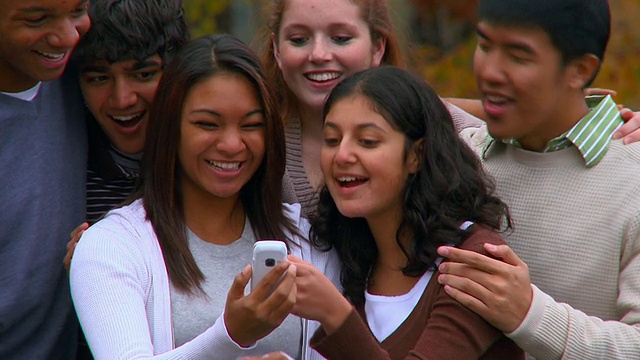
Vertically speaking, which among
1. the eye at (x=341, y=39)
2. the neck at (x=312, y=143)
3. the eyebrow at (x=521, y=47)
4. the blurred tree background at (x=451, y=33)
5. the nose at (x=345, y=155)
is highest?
the eyebrow at (x=521, y=47)

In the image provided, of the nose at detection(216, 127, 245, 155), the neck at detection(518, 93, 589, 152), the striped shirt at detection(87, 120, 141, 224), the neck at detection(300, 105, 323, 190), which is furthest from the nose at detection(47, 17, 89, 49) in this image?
the neck at detection(518, 93, 589, 152)

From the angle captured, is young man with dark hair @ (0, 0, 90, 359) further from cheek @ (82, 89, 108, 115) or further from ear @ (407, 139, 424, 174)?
ear @ (407, 139, 424, 174)

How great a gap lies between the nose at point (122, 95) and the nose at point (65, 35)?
0.24 meters

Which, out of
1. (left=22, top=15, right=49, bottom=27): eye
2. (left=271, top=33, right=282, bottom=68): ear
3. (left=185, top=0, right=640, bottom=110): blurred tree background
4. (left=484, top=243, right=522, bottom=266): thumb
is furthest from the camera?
(left=185, top=0, right=640, bottom=110): blurred tree background

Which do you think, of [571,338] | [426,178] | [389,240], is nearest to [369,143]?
[426,178]

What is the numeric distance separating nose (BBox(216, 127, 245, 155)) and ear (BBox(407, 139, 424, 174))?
559mm

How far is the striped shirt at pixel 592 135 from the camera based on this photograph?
360cm

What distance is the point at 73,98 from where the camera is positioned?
404cm

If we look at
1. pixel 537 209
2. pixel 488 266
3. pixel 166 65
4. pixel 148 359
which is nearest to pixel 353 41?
pixel 166 65

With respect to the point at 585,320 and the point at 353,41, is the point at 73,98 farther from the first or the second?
the point at 585,320

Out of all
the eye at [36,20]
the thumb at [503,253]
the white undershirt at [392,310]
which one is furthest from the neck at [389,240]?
the eye at [36,20]

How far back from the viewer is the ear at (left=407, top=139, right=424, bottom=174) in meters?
3.57

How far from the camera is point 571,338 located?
3342 millimetres

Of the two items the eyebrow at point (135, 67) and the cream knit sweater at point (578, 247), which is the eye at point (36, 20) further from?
the cream knit sweater at point (578, 247)
